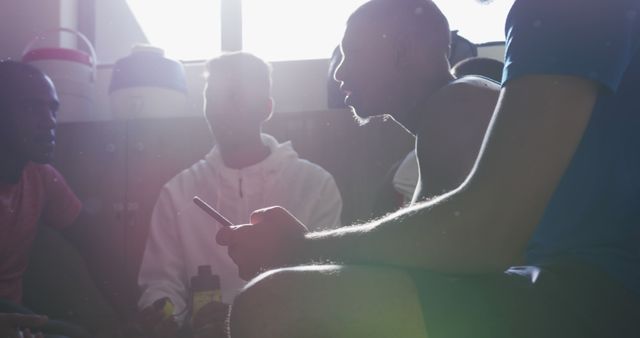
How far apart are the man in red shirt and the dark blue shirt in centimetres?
147

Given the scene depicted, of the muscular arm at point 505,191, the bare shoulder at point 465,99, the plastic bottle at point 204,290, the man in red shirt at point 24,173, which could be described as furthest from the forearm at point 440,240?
the man in red shirt at point 24,173

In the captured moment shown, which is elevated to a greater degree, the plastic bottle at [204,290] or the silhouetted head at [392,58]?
the silhouetted head at [392,58]

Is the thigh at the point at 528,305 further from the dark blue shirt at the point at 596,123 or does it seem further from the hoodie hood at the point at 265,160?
the hoodie hood at the point at 265,160

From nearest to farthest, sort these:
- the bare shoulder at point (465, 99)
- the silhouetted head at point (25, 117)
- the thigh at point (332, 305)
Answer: the thigh at point (332, 305)
the bare shoulder at point (465, 99)
the silhouetted head at point (25, 117)

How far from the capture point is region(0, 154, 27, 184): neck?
176 centimetres

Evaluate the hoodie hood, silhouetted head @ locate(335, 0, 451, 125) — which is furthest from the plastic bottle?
silhouetted head @ locate(335, 0, 451, 125)

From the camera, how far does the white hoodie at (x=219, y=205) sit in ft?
5.99

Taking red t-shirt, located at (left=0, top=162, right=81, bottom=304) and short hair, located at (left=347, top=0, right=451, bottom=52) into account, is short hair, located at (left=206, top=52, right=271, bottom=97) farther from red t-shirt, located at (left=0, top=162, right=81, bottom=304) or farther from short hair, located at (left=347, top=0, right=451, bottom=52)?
short hair, located at (left=347, top=0, right=451, bottom=52)

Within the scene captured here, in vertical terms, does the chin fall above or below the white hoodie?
above

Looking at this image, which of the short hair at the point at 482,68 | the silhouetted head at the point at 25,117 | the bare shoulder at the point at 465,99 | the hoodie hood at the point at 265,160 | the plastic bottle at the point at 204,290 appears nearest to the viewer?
the bare shoulder at the point at 465,99

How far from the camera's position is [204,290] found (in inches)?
59.2

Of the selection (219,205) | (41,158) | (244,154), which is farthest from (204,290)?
(41,158)

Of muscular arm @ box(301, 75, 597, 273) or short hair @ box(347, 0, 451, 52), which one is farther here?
short hair @ box(347, 0, 451, 52)

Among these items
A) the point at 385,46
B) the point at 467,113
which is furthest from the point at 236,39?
the point at 467,113
